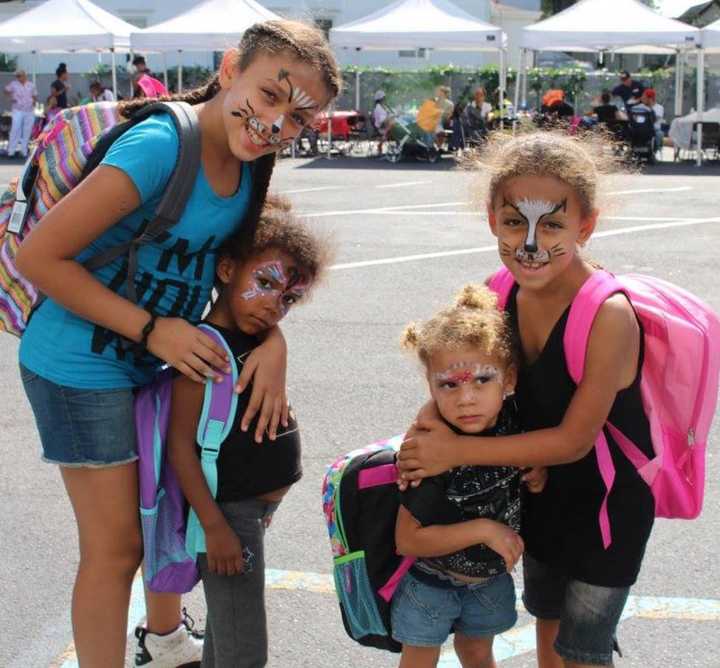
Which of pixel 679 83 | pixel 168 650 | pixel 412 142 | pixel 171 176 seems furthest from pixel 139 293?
pixel 679 83

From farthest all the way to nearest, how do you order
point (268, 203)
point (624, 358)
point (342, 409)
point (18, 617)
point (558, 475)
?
point (342, 409)
point (18, 617)
point (268, 203)
point (558, 475)
point (624, 358)

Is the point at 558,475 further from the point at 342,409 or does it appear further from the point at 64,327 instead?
the point at 342,409

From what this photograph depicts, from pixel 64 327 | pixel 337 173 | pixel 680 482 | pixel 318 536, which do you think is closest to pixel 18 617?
pixel 318 536

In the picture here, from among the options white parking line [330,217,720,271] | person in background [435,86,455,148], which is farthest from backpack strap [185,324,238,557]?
person in background [435,86,455,148]

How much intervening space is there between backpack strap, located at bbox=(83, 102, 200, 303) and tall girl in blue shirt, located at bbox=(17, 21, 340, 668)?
0.02 metres

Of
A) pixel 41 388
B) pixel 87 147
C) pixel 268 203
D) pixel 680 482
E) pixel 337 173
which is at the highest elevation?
pixel 87 147

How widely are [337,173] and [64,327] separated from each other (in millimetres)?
15266

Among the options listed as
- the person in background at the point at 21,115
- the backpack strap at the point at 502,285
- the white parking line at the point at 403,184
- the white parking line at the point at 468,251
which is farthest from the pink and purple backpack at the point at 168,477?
the person in background at the point at 21,115

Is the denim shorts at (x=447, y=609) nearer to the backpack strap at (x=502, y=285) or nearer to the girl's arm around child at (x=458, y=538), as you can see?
the girl's arm around child at (x=458, y=538)

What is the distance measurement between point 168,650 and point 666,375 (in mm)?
1605

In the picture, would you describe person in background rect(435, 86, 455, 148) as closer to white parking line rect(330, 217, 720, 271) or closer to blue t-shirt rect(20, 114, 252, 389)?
white parking line rect(330, 217, 720, 271)

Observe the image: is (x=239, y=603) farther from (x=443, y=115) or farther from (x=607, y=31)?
(x=443, y=115)

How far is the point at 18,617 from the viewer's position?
3.56 meters

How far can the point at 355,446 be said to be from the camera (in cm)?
506
